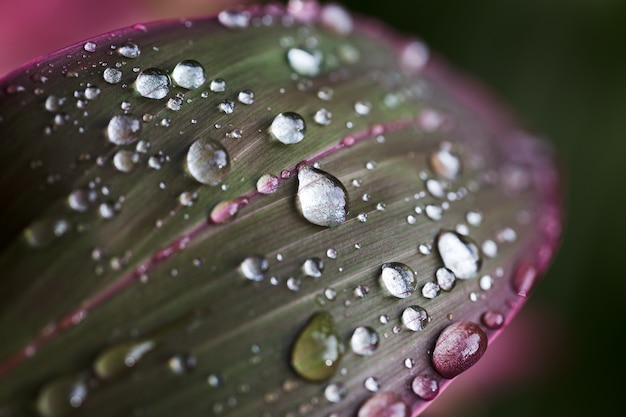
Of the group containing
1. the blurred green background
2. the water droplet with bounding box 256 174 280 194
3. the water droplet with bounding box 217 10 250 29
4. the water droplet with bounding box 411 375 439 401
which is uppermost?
the water droplet with bounding box 217 10 250 29

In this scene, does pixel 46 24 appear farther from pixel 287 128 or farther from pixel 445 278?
pixel 445 278

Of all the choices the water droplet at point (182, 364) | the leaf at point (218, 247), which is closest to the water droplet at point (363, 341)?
the leaf at point (218, 247)

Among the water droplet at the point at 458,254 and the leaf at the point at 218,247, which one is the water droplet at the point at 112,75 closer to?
the leaf at the point at 218,247

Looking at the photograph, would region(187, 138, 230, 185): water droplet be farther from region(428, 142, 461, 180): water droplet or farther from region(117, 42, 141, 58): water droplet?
region(428, 142, 461, 180): water droplet

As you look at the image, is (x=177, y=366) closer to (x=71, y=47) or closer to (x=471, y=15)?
(x=71, y=47)

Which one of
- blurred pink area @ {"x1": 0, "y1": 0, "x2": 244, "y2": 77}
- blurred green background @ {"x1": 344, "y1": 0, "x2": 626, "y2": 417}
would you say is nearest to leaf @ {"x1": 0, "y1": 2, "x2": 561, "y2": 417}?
blurred pink area @ {"x1": 0, "y1": 0, "x2": 244, "y2": 77}

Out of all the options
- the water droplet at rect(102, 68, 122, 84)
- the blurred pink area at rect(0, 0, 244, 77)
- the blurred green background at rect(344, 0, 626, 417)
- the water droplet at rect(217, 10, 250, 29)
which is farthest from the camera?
→ the blurred green background at rect(344, 0, 626, 417)
